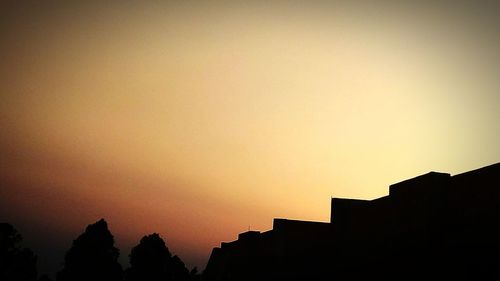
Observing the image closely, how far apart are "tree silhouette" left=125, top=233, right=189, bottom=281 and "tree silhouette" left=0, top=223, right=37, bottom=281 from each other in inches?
398

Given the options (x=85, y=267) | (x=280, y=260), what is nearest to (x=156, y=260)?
(x=85, y=267)

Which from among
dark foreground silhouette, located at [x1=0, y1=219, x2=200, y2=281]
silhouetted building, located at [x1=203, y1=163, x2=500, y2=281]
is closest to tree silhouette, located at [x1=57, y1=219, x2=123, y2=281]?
dark foreground silhouette, located at [x1=0, y1=219, x2=200, y2=281]

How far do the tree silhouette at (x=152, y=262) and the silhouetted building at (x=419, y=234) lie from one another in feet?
117

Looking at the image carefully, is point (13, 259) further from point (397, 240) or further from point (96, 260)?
point (397, 240)

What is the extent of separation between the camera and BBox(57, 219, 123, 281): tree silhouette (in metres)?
54.5

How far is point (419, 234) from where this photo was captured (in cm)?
1781

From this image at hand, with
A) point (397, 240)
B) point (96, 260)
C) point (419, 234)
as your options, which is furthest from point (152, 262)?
point (419, 234)

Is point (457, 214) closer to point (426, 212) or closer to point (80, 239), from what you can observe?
point (426, 212)

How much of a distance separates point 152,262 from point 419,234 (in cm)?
4694

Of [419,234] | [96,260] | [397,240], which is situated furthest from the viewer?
[96,260]

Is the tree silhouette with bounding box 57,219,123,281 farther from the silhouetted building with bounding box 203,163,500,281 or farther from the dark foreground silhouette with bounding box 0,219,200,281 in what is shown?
the silhouetted building with bounding box 203,163,500,281

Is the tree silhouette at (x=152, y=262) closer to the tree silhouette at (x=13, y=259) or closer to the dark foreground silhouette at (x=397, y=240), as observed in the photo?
the tree silhouette at (x=13, y=259)

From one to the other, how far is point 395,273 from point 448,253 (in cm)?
224

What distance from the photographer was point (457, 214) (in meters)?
17.1
